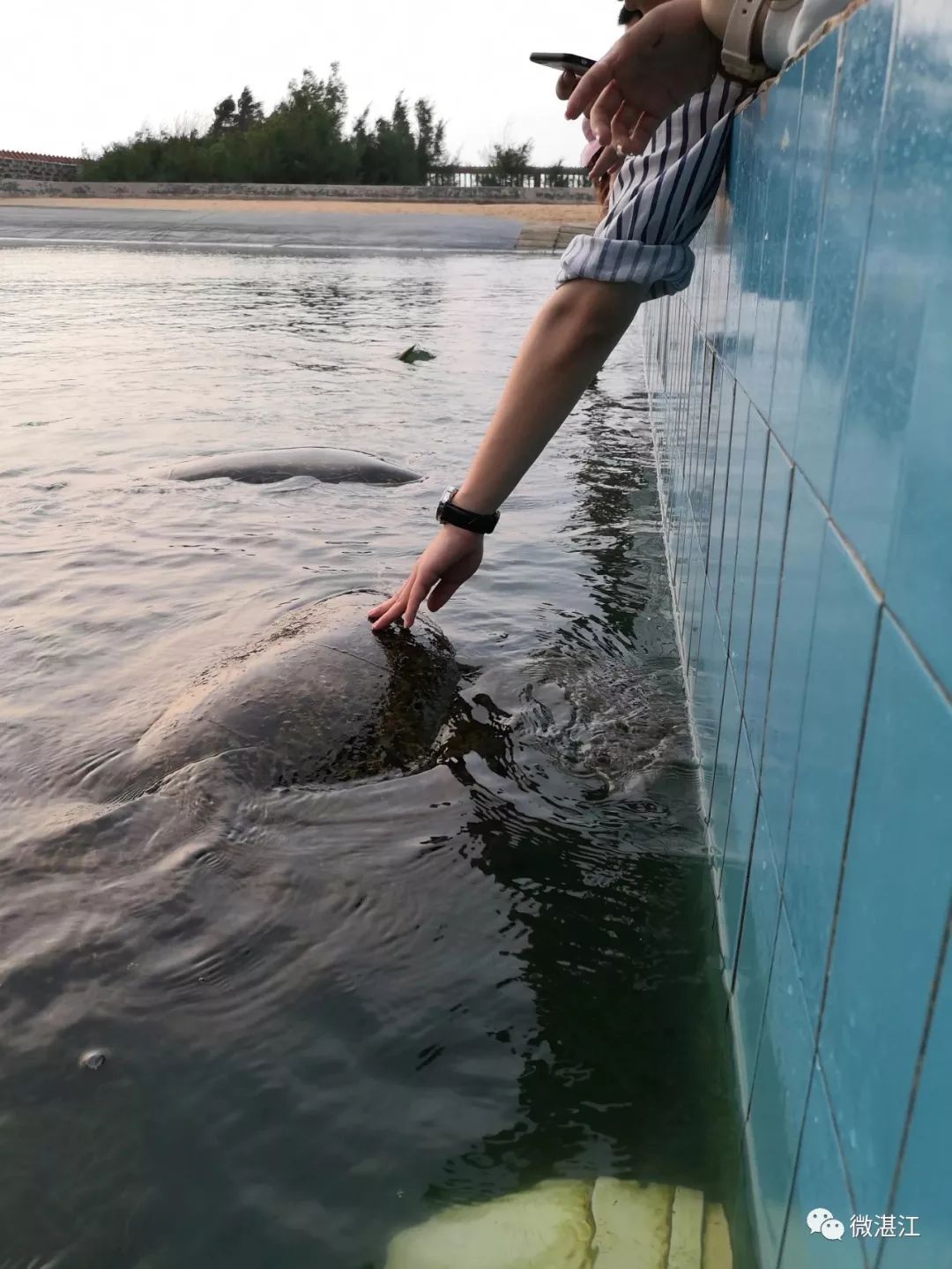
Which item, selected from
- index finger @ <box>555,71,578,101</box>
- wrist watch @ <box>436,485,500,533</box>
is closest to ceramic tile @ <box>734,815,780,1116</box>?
wrist watch @ <box>436,485,500,533</box>

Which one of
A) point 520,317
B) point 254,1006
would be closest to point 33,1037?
point 254,1006

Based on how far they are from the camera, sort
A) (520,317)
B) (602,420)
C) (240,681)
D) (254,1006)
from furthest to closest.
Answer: (520,317)
(602,420)
(240,681)
(254,1006)

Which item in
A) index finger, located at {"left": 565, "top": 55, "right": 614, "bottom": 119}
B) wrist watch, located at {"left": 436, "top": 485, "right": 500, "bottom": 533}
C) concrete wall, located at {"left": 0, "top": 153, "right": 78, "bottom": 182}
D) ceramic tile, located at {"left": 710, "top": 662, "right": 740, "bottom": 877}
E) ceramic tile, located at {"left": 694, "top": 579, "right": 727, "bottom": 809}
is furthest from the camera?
concrete wall, located at {"left": 0, "top": 153, "right": 78, "bottom": 182}

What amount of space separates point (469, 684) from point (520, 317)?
11.5 meters

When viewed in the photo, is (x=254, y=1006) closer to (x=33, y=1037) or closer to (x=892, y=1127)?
(x=33, y=1037)

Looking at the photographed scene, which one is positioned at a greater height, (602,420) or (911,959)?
(911,959)

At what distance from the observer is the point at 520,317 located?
46.7 feet

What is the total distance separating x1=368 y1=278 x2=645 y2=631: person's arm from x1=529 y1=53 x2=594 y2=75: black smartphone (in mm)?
392

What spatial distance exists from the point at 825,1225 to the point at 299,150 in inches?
2272

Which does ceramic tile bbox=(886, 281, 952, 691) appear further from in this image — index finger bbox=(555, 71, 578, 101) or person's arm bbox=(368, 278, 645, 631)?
index finger bbox=(555, 71, 578, 101)

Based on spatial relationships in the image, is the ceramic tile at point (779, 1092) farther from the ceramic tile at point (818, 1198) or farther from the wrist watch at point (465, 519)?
the wrist watch at point (465, 519)

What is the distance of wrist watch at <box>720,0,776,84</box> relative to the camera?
6.10 ft

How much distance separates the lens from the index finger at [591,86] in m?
1.98

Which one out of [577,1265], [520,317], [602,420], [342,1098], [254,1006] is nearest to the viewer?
[577,1265]
